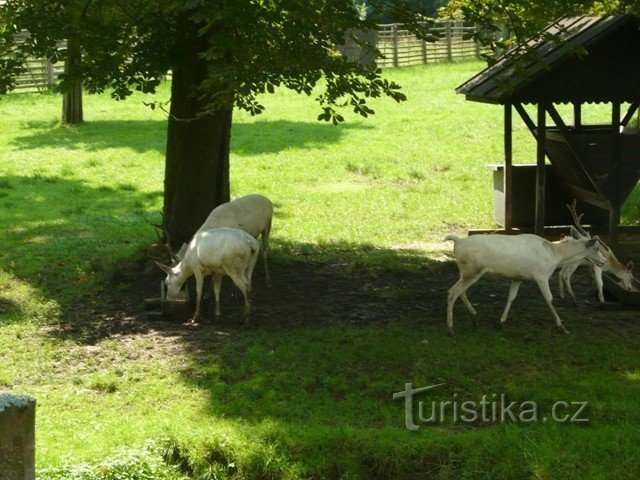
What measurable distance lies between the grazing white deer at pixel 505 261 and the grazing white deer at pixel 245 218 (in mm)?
3038

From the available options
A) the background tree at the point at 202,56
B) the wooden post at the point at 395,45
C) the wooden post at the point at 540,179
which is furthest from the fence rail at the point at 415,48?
the background tree at the point at 202,56

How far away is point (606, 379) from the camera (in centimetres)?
941

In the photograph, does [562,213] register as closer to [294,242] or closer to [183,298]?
[294,242]

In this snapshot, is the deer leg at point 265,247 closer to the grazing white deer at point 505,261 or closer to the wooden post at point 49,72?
the grazing white deer at point 505,261

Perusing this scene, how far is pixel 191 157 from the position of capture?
44.9ft

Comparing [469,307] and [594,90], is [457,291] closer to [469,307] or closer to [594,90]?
[469,307]

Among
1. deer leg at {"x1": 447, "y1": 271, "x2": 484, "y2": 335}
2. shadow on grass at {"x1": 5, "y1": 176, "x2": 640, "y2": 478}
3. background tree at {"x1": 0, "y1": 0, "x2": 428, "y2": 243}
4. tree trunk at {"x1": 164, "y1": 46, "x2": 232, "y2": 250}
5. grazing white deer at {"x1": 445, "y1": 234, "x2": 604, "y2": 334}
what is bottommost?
shadow on grass at {"x1": 5, "y1": 176, "x2": 640, "y2": 478}

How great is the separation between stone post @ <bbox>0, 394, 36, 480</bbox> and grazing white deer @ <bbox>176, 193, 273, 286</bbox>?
7.61 metres

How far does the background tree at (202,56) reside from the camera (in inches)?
438

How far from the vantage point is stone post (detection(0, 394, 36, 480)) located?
4.72m

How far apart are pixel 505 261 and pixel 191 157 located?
4.73 meters

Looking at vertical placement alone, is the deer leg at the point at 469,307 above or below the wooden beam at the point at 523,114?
below

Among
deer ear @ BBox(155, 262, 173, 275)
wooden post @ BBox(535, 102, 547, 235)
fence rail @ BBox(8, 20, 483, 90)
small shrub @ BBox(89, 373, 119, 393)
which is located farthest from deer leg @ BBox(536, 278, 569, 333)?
fence rail @ BBox(8, 20, 483, 90)

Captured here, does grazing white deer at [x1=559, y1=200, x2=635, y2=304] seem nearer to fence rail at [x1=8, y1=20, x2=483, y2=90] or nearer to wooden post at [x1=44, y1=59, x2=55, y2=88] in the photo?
wooden post at [x1=44, y1=59, x2=55, y2=88]
